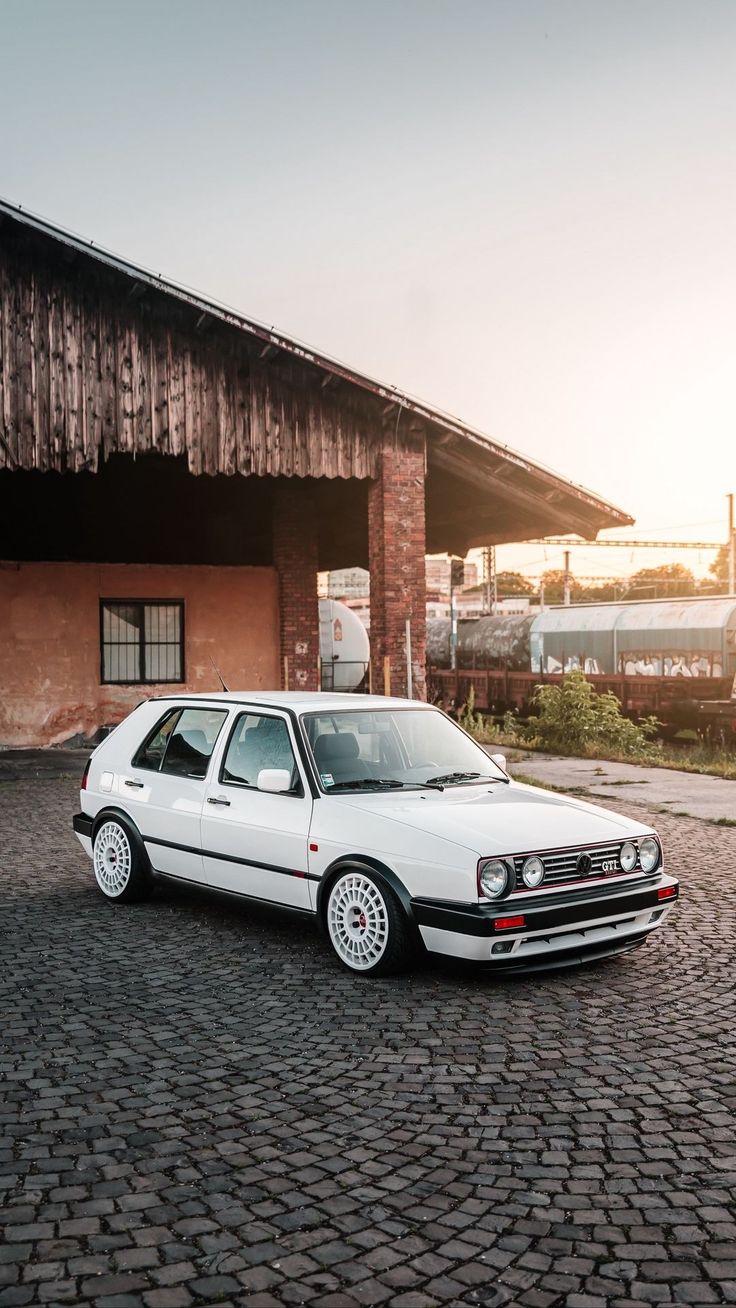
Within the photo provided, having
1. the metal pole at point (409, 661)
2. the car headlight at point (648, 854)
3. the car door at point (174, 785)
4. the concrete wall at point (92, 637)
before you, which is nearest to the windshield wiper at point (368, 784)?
the car door at point (174, 785)

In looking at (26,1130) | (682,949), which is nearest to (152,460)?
(682,949)

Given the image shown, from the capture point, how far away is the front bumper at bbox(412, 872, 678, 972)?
569 cm

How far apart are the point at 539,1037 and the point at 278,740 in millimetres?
2669

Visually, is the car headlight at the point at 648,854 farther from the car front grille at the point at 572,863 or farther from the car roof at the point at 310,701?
the car roof at the point at 310,701

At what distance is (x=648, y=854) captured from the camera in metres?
6.47

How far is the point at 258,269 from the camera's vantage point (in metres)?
13.9

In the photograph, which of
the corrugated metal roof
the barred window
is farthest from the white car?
the corrugated metal roof

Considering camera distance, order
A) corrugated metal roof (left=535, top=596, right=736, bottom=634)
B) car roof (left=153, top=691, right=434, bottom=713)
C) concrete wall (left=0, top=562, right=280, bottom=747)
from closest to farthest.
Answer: car roof (left=153, top=691, right=434, bottom=713) < concrete wall (left=0, top=562, right=280, bottom=747) < corrugated metal roof (left=535, top=596, right=736, bottom=634)

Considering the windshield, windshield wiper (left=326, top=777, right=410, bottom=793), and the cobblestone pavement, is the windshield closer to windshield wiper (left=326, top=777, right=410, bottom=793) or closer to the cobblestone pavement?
windshield wiper (left=326, top=777, right=410, bottom=793)

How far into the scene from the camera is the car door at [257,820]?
6.62 metres

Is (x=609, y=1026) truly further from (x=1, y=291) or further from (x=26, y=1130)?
(x=1, y=291)

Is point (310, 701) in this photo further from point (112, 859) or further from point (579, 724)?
point (579, 724)

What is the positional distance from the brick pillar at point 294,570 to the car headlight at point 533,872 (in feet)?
51.2

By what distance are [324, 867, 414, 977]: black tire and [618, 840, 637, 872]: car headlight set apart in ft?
4.37
